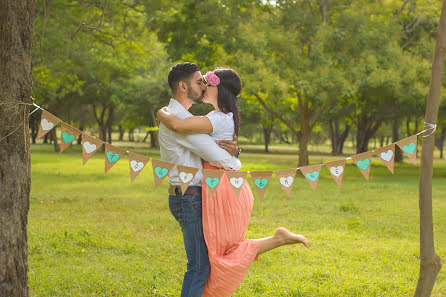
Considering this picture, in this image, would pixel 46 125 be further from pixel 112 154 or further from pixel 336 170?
pixel 336 170

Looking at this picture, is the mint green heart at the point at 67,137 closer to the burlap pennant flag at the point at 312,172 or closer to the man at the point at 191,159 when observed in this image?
the man at the point at 191,159

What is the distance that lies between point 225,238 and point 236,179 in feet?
1.40

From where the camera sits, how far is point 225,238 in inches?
143

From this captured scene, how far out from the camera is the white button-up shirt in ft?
11.5

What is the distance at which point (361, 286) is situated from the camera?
4988mm

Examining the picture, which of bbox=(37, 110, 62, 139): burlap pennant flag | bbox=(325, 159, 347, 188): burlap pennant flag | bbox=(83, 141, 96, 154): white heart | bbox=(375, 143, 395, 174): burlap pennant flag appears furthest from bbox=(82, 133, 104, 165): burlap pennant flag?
bbox=(375, 143, 395, 174): burlap pennant flag

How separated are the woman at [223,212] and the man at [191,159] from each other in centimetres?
6

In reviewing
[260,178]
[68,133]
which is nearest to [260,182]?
[260,178]

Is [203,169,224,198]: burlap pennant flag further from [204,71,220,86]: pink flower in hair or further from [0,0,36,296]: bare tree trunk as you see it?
[0,0,36,296]: bare tree trunk

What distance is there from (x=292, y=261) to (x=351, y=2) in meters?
12.8

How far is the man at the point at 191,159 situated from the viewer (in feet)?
11.6

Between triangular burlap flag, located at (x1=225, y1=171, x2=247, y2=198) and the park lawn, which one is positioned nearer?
triangular burlap flag, located at (x1=225, y1=171, x2=247, y2=198)

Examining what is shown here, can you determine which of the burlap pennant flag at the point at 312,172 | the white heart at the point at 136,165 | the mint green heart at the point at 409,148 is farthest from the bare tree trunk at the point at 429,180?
the white heart at the point at 136,165

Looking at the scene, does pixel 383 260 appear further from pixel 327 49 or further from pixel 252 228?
pixel 327 49
